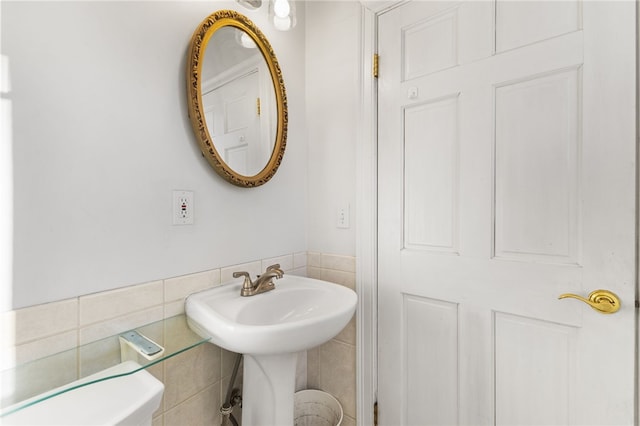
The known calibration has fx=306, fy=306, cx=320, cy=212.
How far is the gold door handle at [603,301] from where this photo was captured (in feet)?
2.88

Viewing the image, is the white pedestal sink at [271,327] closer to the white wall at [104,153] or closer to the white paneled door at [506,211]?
the white wall at [104,153]

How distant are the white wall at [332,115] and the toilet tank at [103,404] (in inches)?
36.6

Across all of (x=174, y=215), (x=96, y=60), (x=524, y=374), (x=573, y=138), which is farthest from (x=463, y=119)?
(x=96, y=60)

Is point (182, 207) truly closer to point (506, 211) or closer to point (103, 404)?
point (103, 404)

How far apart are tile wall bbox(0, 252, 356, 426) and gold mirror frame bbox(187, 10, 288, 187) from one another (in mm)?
374

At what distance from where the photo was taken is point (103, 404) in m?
0.66

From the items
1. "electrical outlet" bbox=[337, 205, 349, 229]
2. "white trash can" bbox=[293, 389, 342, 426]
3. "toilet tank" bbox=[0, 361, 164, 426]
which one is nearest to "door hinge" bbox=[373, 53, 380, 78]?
"electrical outlet" bbox=[337, 205, 349, 229]

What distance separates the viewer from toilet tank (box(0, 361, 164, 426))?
0.61m

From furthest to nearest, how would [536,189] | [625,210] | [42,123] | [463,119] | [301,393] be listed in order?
[301,393] → [463,119] → [536,189] → [625,210] → [42,123]

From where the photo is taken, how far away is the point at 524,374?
1.04m

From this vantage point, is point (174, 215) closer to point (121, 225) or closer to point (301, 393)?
point (121, 225)

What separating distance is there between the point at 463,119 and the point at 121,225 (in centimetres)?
120

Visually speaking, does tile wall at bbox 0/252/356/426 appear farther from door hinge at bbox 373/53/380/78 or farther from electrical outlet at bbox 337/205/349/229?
door hinge at bbox 373/53/380/78

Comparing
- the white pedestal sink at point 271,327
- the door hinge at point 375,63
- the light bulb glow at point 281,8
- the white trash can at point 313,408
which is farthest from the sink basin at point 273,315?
the light bulb glow at point 281,8
